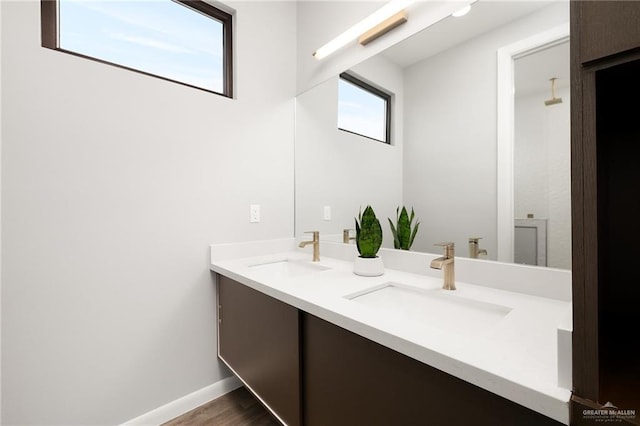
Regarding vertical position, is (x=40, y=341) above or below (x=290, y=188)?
below

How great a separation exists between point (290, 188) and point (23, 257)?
4.18 ft

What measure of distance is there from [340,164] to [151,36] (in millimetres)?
1151

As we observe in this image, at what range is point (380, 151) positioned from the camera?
4.52 feet

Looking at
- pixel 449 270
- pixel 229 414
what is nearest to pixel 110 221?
pixel 229 414

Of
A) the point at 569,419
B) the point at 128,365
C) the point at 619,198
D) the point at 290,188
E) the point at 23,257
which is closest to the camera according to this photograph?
the point at 569,419

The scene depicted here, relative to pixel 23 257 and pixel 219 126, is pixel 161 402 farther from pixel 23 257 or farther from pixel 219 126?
pixel 219 126

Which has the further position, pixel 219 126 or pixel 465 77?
pixel 219 126

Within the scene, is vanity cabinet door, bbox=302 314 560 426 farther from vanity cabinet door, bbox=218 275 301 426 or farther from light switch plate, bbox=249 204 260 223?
light switch plate, bbox=249 204 260 223

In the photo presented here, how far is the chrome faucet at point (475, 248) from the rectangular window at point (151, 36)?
1476mm

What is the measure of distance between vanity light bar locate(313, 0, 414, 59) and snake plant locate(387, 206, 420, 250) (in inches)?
34.7

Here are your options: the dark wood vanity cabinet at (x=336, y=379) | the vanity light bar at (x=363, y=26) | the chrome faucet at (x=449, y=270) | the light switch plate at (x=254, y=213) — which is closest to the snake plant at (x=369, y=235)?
the chrome faucet at (x=449, y=270)

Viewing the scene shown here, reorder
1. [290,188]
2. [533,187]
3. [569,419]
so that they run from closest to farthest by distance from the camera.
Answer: [569,419]
[533,187]
[290,188]

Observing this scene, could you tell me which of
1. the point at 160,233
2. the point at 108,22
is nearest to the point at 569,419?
the point at 160,233

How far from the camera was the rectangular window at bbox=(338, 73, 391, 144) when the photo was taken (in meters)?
1.36
